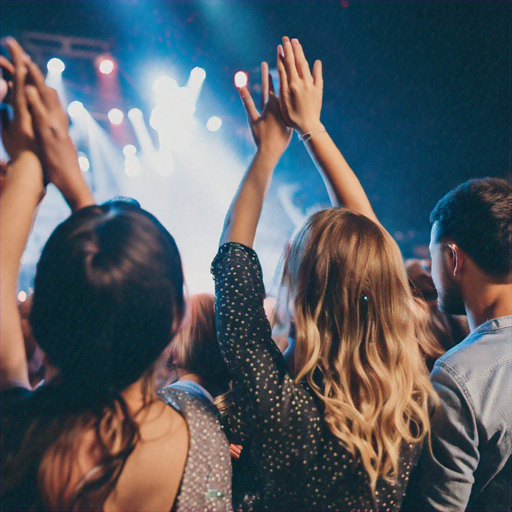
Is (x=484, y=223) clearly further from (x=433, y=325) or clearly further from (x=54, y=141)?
(x=54, y=141)

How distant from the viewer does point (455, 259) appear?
147 centimetres

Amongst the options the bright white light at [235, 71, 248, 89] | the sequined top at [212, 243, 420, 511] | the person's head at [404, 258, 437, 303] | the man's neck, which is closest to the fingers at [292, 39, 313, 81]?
the sequined top at [212, 243, 420, 511]

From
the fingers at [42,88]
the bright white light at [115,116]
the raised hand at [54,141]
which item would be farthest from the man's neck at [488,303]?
the bright white light at [115,116]

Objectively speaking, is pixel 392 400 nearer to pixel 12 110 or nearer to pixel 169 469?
pixel 169 469

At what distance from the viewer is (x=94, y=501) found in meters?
0.80

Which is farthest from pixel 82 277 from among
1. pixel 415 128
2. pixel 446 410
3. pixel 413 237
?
pixel 413 237

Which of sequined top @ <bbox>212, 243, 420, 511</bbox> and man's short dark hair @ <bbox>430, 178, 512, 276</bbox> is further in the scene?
man's short dark hair @ <bbox>430, 178, 512, 276</bbox>

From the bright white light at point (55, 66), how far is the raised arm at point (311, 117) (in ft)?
17.2

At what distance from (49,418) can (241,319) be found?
423mm

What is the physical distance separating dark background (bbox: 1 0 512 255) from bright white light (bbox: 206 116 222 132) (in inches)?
6.6

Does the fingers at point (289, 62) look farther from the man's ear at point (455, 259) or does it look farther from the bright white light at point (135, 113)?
the bright white light at point (135, 113)

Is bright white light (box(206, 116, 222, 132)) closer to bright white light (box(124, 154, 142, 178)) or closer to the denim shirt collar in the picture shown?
bright white light (box(124, 154, 142, 178))

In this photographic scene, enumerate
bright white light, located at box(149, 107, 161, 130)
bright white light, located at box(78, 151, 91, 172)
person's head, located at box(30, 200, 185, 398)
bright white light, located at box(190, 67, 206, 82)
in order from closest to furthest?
person's head, located at box(30, 200, 185, 398) → bright white light, located at box(190, 67, 206, 82) → bright white light, located at box(149, 107, 161, 130) → bright white light, located at box(78, 151, 91, 172)

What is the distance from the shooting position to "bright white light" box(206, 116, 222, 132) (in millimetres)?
7203
